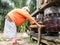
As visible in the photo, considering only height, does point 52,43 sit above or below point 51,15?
below

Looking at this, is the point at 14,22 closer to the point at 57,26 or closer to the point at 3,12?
the point at 57,26

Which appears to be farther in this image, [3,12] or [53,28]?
[3,12]

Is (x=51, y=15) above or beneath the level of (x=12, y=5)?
beneath

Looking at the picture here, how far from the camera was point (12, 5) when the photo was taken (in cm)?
1908

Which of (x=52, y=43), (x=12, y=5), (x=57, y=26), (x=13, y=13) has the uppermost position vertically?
(x=12, y=5)

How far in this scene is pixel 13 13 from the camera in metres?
6.44

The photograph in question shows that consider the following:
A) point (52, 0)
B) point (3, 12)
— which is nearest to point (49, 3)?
point (52, 0)

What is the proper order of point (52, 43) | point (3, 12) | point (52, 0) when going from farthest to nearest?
1. point (3, 12)
2. point (52, 0)
3. point (52, 43)

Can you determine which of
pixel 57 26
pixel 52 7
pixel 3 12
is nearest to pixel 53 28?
pixel 57 26

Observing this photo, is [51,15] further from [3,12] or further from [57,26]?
[3,12]

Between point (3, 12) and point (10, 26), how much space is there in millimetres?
11823

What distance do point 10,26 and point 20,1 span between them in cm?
1287

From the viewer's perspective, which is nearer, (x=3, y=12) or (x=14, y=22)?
(x=14, y=22)

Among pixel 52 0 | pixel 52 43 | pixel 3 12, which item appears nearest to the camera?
pixel 52 43
